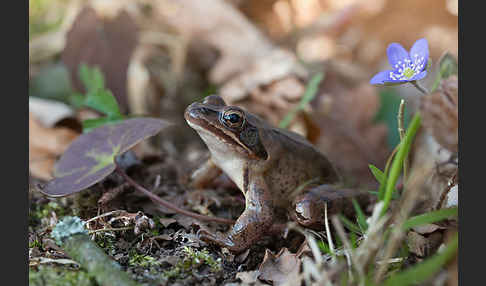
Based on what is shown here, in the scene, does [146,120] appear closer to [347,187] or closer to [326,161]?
[326,161]


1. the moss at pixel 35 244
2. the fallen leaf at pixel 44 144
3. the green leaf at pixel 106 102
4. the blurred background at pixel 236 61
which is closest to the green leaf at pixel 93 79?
the green leaf at pixel 106 102

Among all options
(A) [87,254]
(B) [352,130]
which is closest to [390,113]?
(B) [352,130]

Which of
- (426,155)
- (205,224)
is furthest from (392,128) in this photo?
(205,224)

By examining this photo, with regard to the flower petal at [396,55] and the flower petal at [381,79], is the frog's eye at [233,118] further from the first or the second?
the flower petal at [396,55]

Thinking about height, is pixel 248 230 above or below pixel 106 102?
below

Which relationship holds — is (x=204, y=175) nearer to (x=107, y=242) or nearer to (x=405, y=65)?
(x=107, y=242)

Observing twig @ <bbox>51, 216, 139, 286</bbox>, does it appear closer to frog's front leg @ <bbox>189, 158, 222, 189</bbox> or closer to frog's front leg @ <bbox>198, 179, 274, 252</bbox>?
frog's front leg @ <bbox>198, 179, 274, 252</bbox>
